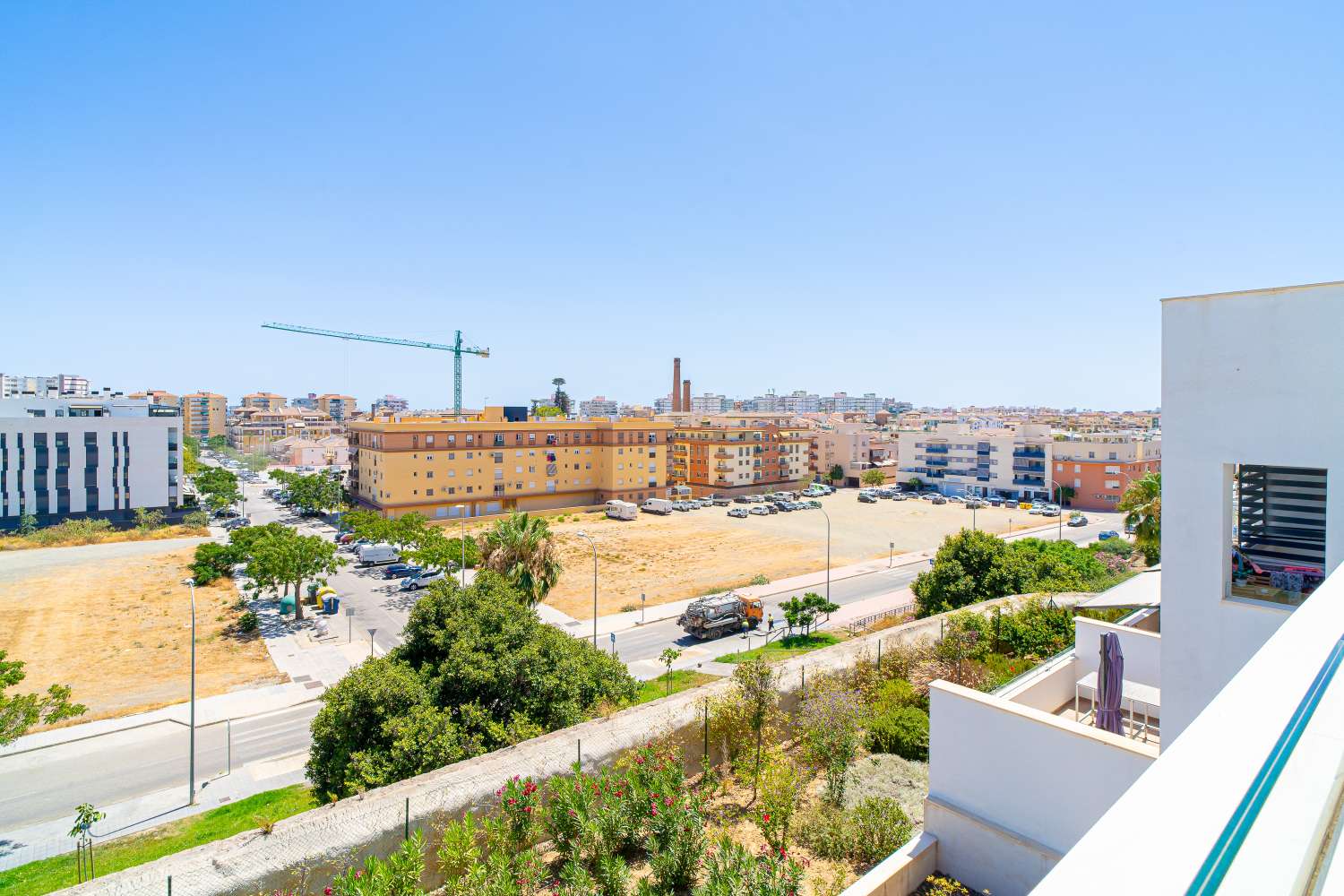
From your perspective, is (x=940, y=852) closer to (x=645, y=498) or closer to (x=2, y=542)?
(x=645, y=498)

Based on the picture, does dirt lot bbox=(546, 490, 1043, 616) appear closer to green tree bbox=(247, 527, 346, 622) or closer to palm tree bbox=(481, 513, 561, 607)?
palm tree bbox=(481, 513, 561, 607)

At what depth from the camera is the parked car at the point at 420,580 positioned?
1494 inches

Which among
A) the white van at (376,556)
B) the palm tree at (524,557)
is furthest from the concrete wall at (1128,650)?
the white van at (376,556)

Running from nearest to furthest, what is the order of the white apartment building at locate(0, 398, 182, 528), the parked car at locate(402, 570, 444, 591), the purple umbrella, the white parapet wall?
1. the white parapet wall
2. the purple umbrella
3. the parked car at locate(402, 570, 444, 591)
4. the white apartment building at locate(0, 398, 182, 528)

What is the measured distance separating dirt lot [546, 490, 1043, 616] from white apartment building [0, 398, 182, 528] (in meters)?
37.9

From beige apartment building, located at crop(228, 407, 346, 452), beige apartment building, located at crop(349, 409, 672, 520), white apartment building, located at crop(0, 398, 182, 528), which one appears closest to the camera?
white apartment building, located at crop(0, 398, 182, 528)

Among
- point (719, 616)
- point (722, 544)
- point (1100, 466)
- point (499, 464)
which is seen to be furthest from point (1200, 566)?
point (1100, 466)

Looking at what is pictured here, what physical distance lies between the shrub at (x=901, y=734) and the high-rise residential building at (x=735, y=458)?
2618 inches

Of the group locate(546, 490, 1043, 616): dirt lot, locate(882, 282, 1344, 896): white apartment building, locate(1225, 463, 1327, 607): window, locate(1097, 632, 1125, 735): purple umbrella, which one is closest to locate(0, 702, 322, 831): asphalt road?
locate(546, 490, 1043, 616): dirt lot

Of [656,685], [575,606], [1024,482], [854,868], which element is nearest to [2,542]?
[575,606]

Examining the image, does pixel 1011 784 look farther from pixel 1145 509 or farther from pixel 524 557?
pixel 1145 509

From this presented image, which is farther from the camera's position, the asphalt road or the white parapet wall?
the asphalt road

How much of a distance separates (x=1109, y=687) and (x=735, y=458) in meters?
70.2

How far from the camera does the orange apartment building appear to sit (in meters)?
70.4
